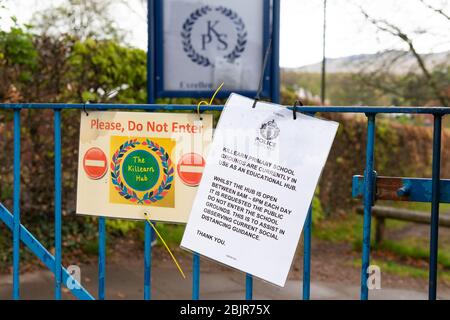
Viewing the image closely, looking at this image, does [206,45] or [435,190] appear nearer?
[435,190]

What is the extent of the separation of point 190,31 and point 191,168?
127 inches

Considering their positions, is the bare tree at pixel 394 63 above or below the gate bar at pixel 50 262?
above

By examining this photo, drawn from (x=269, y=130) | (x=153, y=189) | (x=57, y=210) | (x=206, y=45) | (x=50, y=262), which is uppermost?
(x=206, y=45)

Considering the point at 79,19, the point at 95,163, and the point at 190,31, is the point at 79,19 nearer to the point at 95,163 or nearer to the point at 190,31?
the point at 190,31

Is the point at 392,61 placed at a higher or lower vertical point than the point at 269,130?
higher

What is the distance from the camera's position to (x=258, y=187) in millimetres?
2021

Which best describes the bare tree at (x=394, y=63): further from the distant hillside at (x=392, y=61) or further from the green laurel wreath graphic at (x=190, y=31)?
the green laurel wreath graphic at (x=190, y=31)

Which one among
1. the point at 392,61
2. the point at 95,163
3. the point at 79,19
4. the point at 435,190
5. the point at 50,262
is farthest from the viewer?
the point at 392,61

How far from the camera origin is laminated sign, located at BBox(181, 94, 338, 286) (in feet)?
6.57

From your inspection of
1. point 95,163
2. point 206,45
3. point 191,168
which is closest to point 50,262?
point 95,163

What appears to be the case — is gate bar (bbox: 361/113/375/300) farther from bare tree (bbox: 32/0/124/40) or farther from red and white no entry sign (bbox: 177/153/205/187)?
bare tree (bbox: 32/0/124/40)

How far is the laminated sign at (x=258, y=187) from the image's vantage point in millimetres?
2004

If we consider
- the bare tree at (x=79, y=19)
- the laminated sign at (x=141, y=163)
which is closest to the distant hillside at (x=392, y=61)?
the bare tree at (x=79, y=19)

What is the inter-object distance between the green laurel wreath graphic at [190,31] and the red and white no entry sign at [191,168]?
3.07 m
